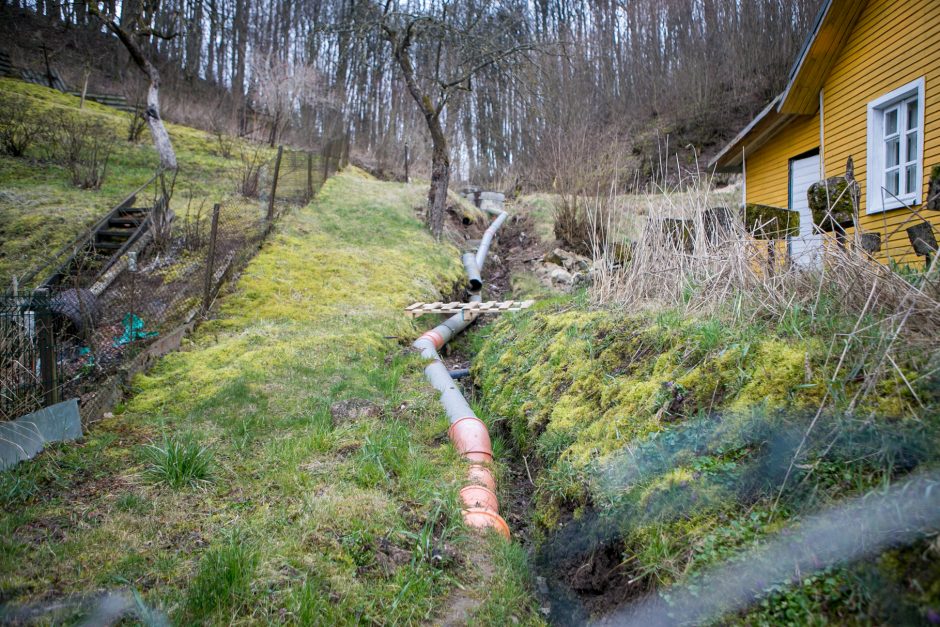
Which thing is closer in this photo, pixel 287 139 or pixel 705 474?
pixel 705 474

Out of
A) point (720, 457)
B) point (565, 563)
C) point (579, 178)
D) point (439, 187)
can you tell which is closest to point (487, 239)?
point (439, 187)

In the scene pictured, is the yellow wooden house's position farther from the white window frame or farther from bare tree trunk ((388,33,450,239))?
bare tree trunk ((388,33,450,239))

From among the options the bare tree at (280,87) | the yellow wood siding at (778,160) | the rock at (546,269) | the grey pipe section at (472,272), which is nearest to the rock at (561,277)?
the rock at (546,269)

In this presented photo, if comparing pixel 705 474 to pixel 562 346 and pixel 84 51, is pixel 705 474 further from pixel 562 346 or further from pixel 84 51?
pixel 84 51

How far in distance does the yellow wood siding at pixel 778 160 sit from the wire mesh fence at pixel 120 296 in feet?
31.7

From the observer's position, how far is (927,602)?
132cm

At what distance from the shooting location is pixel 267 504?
2.83 meters

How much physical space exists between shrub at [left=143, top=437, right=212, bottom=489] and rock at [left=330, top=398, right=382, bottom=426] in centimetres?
108

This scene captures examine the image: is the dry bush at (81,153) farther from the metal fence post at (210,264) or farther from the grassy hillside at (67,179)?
the metal fence post at (210,264)

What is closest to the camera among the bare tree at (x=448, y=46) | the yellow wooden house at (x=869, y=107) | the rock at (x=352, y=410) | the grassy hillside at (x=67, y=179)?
the rock at (x=352, y=410)

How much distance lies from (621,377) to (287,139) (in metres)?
20.1

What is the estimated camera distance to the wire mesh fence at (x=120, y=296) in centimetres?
350

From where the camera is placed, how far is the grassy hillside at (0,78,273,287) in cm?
859

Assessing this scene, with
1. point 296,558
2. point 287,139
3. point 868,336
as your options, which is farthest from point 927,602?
point 287,139
